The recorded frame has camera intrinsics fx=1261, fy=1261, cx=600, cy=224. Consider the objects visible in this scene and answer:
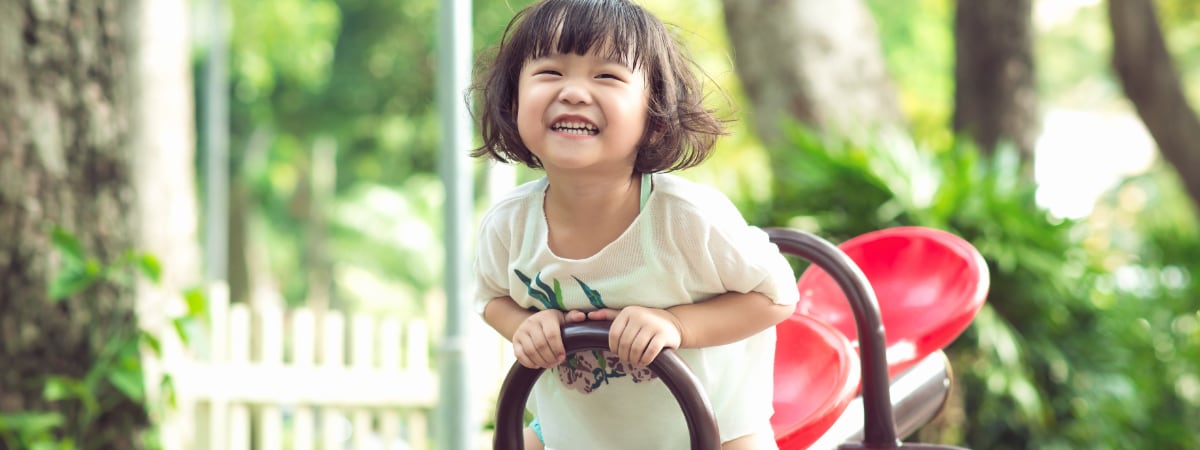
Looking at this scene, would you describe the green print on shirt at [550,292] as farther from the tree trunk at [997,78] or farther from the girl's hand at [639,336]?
the tree trunk at [997,78]

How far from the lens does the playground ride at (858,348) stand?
1.51m

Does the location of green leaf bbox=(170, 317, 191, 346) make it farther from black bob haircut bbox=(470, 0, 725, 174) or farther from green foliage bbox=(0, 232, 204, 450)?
black bob haircut bbox=(470, 0, 725, 174)

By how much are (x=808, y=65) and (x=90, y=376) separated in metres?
3.61

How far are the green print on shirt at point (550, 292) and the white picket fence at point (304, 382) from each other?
15.1ft

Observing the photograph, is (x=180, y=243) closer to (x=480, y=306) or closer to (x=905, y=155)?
(x=905, y=155)

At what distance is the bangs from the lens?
1.50m

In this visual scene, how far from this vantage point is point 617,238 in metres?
1.59

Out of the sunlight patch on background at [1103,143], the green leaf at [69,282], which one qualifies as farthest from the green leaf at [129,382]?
the sunlight patch on background at [1103,143]

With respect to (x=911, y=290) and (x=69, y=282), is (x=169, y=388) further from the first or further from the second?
(x=911, y=290)

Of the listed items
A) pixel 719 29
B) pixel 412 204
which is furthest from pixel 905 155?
pixel 412 204

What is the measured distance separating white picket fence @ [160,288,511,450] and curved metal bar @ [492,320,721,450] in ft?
15.3

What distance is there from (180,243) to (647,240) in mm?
3915

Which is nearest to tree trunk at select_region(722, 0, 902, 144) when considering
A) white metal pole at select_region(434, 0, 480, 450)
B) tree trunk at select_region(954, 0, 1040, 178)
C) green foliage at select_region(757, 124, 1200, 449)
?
tree trunk at select_region(954, 0, 1040, 178)

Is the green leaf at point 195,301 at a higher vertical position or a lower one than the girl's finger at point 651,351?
lower
